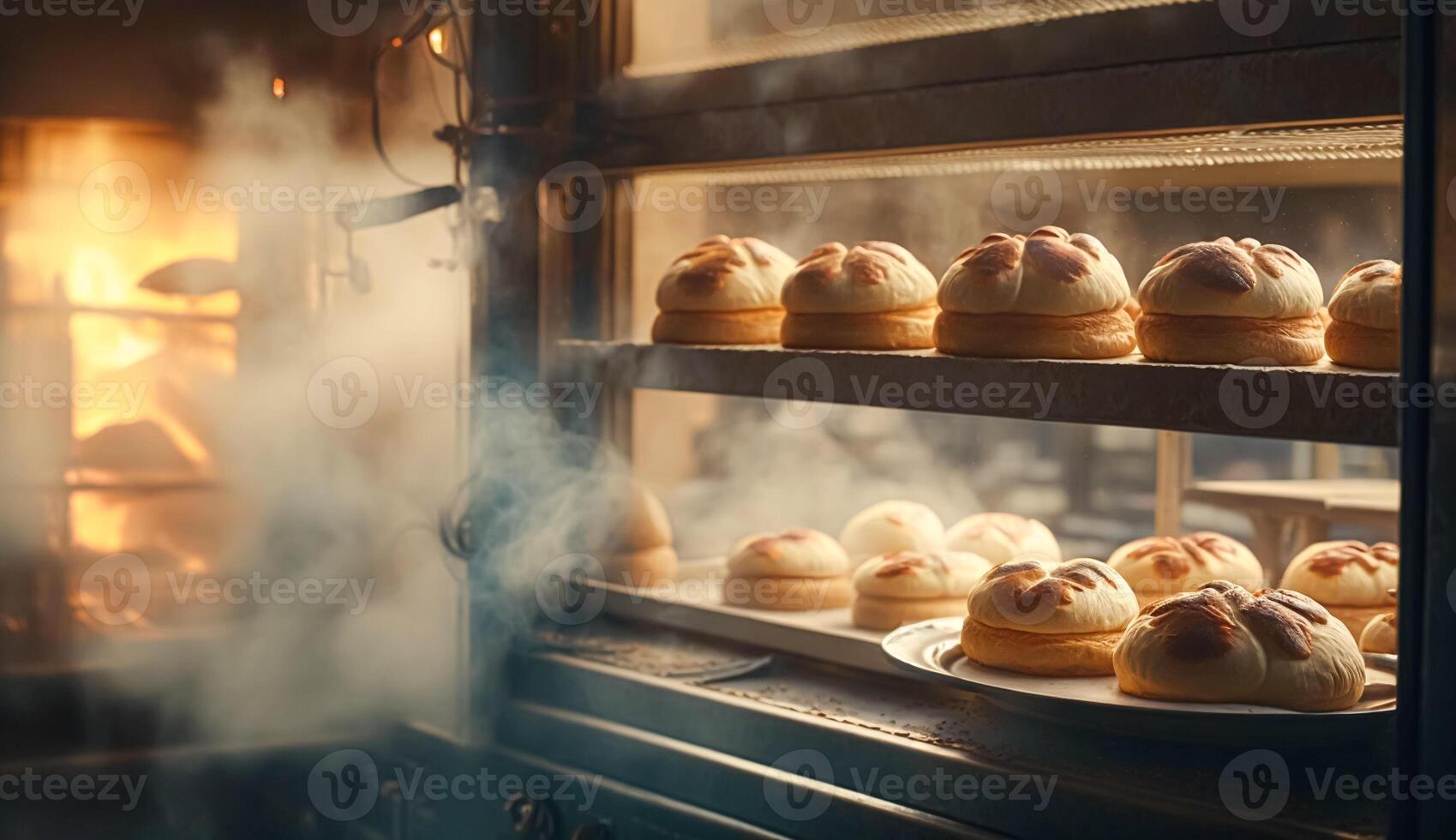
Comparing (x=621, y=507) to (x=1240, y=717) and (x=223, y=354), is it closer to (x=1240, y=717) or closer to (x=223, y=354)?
(x=223, y=354)

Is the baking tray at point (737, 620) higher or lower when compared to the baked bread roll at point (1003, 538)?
lower

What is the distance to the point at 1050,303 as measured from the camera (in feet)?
4.73

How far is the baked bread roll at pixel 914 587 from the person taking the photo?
176 cm

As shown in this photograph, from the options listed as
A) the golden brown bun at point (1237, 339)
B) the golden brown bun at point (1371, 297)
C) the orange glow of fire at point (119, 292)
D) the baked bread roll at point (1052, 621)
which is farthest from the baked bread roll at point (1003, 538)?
the orange glow of fire at point (119, 292)

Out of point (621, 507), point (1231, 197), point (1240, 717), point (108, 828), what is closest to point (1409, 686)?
point (1240, 717)

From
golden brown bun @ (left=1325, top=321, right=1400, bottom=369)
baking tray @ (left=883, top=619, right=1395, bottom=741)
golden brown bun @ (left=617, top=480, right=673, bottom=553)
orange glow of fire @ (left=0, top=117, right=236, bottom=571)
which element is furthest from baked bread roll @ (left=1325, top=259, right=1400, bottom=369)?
orange glow of fire @ (left=0, top=117, right=236, bottom=571)

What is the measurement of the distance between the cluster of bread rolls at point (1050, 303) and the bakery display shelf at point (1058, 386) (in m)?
0.03

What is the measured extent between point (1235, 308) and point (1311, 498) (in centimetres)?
44

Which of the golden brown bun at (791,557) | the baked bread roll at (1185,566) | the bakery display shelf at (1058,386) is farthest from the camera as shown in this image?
the golden brown bun at (791,557)

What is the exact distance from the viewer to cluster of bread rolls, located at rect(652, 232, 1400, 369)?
4.35 feet

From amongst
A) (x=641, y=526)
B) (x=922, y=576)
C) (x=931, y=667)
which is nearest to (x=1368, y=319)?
(x=931, y=667)

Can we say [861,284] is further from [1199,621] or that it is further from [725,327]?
[1199,621]

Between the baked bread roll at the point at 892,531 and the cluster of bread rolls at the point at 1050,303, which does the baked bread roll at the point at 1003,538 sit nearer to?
the baked bread roll at the point at 892,531

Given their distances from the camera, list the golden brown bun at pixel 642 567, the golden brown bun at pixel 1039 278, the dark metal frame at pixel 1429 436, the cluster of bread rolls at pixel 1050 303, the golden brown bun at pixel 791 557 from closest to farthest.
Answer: the dark metal frame at pixel 1429 436 < the cluster of bread rolls at pixel 1050 303 < the golden brown bun at pixel 1039 278 < the golden brown bun at pixel 791 557 < the golden brown bun at pixel 642 567
